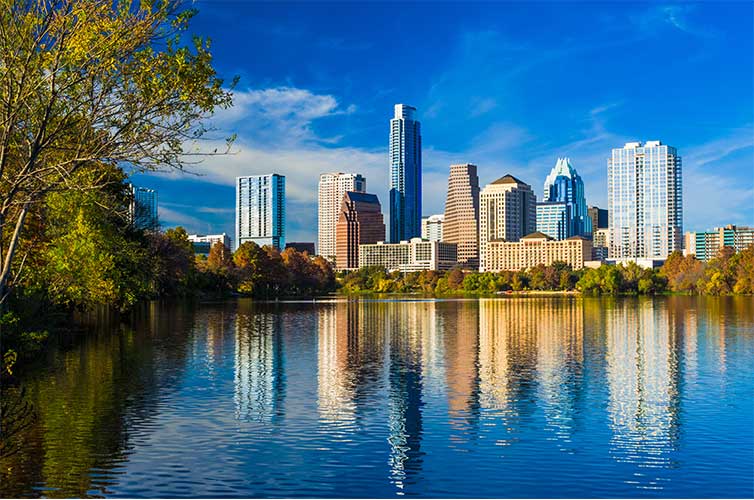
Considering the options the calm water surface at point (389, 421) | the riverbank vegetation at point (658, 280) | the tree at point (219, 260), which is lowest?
the calm water surface at point (389, 421)

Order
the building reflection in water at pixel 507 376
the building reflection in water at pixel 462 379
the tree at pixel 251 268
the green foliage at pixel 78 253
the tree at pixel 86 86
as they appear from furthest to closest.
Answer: the tree at pixel 251 268 → the green foliage at pixel 78 253 → the building reflection in water at pixel 507 376 → the building reflection in water at pixel 462 379 → the tree at pixel 86 86

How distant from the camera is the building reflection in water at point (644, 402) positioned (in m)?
19.6

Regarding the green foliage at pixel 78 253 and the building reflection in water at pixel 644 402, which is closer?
the building reflection in water at pixel 644 402

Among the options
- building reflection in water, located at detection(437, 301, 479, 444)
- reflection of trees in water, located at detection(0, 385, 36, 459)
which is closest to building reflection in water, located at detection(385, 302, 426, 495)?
building reflection in water, located at detection(437, 301, 479, 444)

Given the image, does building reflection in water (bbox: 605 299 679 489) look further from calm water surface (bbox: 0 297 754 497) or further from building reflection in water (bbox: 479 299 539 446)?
building reflection in water (bbox: 479 299 539 446)

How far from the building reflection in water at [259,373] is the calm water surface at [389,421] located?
0.53 feet

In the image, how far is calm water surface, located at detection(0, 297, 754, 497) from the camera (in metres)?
17.6

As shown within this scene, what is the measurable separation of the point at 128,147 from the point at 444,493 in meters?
9.67

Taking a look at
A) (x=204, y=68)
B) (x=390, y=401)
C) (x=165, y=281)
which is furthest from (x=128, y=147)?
(x=165, y=281)

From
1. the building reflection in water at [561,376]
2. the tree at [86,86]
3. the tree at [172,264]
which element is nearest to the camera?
the tree at [86,86]

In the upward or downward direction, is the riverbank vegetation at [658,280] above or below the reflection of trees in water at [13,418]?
above

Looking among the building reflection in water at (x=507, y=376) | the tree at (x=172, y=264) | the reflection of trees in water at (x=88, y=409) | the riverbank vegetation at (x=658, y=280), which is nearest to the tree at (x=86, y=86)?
the reflection of trees in water at (x=88, y=409)

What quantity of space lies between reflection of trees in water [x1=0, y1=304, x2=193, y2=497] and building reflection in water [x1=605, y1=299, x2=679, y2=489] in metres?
12.5

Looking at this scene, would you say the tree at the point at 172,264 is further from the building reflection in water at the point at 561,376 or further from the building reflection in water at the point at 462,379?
the building reflection in water at the point at 561,376
